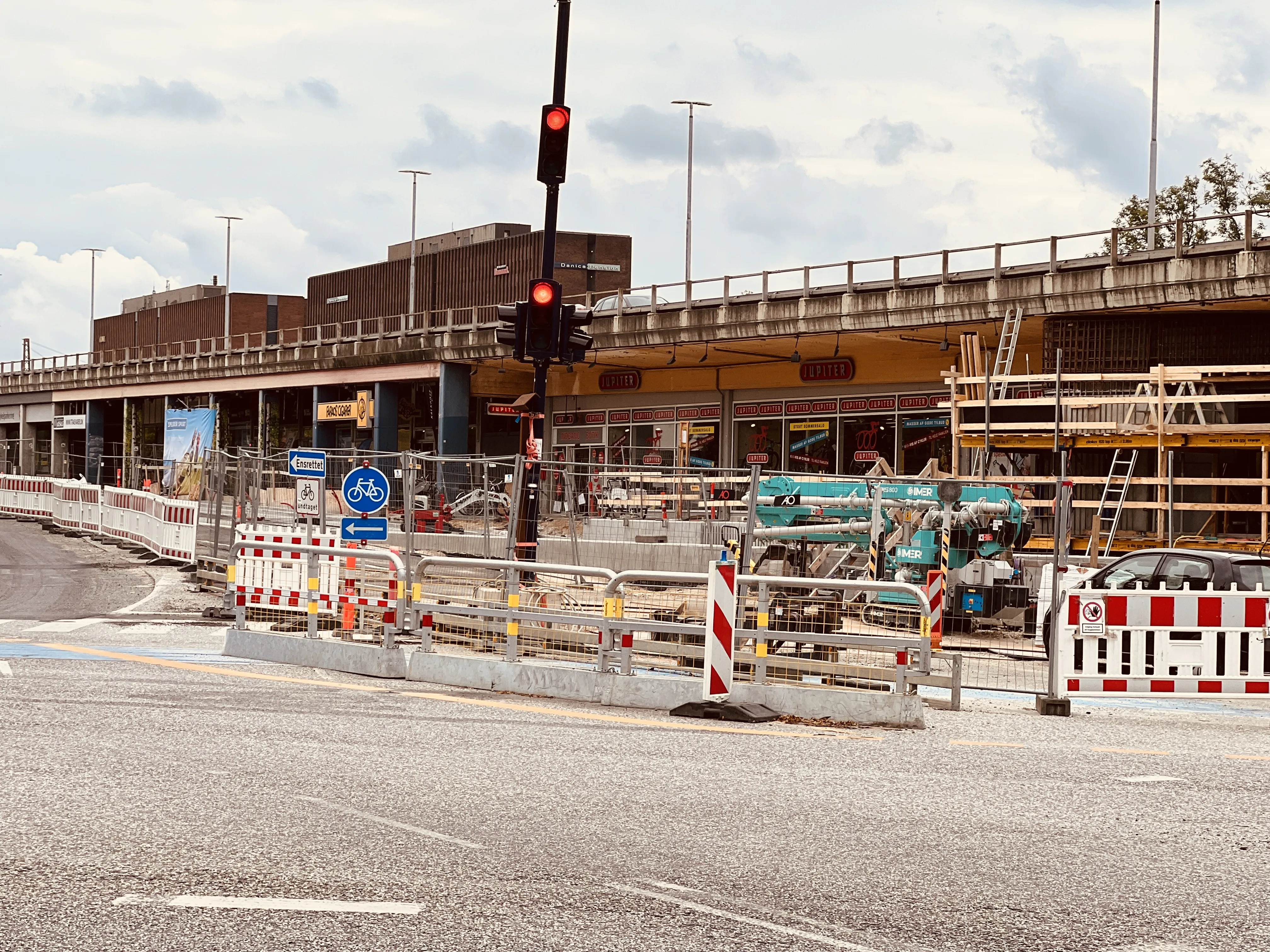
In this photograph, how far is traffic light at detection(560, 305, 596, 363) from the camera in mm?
17484

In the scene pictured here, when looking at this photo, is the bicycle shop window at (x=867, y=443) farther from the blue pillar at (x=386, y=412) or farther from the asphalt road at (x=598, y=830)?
the asphalt road at (x=598, y=830)

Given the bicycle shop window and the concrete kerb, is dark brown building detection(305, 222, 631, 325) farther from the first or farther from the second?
the concrete kerb

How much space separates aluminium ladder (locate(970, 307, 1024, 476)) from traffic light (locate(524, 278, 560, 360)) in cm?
1350

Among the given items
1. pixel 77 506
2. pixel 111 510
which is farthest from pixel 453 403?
pixel 111 510

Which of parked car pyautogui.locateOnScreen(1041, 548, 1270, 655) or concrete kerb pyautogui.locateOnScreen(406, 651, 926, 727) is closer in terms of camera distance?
concrete kerb pyautogui.locateOnScreen(406, 651, 926, 727)

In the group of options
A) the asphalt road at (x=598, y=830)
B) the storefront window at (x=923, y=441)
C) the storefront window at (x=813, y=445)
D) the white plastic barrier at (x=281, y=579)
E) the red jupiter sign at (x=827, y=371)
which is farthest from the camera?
the storefront window at (x=813, y=445)

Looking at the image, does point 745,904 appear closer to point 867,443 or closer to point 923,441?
point 923,441

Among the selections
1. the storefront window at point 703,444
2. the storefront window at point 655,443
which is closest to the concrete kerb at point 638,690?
the storefront window at point 703,444

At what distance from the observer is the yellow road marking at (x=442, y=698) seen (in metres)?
10.6

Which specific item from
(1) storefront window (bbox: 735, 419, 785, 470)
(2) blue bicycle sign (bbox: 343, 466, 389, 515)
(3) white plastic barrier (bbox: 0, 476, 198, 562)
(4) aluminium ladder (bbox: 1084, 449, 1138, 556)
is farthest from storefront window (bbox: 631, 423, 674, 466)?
(2) blue bicycle sign (bbox: 343, 466, 389, 515)

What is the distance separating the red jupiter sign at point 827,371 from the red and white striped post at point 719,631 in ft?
100

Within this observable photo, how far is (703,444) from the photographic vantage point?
1866 inches

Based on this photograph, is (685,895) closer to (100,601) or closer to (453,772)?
(453,772)

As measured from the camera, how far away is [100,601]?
20.0 metres
